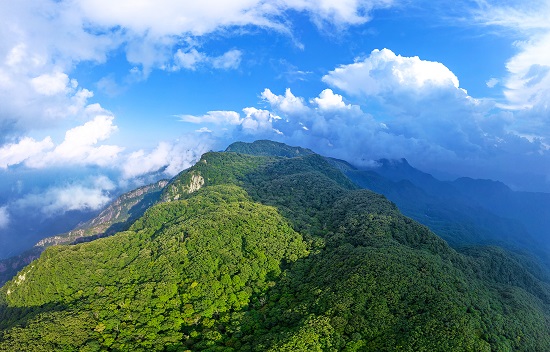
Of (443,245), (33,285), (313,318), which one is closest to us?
(313,318)

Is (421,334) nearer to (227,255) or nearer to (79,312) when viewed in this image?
(227,255)

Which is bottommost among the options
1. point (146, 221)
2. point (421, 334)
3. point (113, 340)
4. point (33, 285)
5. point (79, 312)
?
point (421, 334)

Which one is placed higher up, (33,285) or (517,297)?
(33,285)

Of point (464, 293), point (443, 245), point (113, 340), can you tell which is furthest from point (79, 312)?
point (443, 245)

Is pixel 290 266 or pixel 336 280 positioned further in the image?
pixel 290 266

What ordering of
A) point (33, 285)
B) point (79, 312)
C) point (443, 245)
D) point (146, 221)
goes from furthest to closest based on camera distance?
1. point (146, 221)
2. point (443, 245)
3. point (33, 285)
4. point (79, 312)

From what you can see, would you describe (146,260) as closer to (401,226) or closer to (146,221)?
(146,221)
